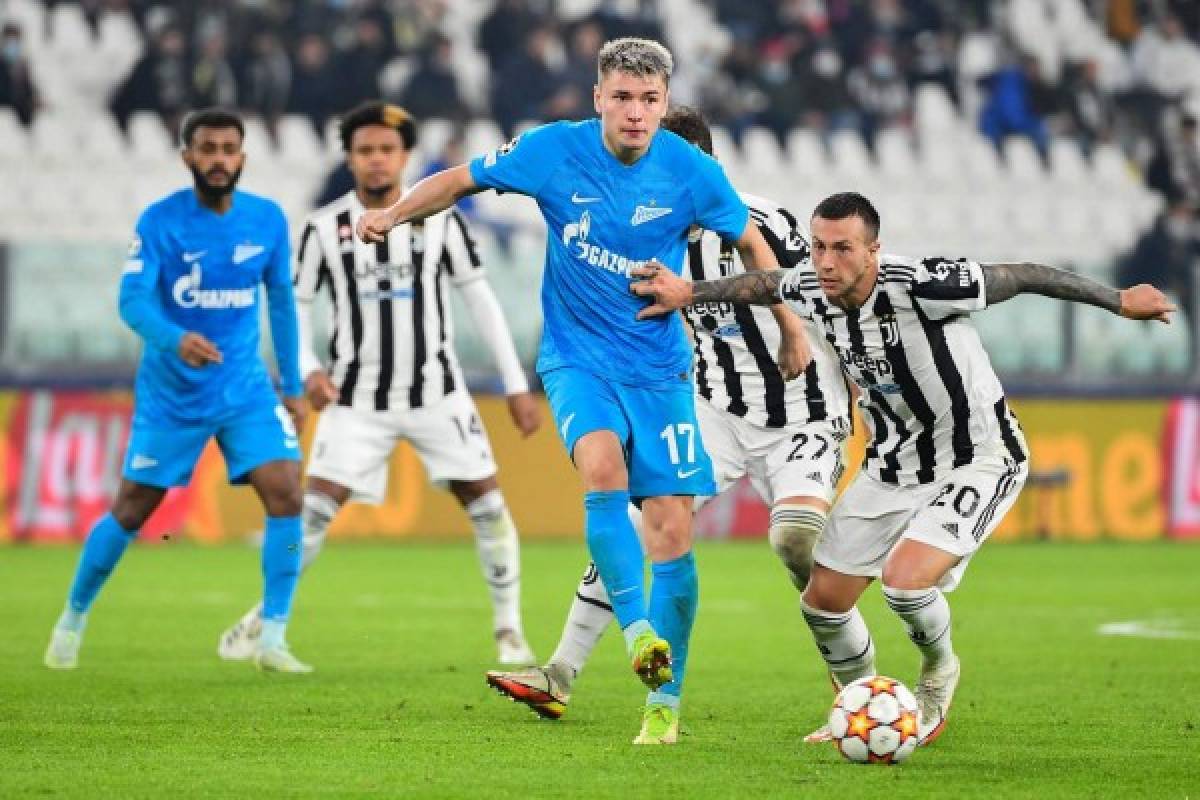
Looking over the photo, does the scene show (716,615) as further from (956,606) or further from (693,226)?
(693,226)

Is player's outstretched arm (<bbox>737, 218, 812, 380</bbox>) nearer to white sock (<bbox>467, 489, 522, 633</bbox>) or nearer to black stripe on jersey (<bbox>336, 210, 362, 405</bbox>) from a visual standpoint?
white sock (<bbox>467, 489, 522, 633</bbox>)

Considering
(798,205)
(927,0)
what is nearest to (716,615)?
(798,205)

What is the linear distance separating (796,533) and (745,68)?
15.4 metres

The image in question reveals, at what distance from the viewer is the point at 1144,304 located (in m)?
6.66

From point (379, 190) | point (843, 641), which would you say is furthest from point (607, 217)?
point (379, 190)

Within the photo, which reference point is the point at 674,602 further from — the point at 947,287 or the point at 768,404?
A: the point at 768,404

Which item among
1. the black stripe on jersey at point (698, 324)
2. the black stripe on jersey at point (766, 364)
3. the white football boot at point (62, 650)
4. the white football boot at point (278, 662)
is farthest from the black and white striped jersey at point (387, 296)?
the black stripe on jersey at point (766, 364)

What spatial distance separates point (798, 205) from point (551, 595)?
29.2ft

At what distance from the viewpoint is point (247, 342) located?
952 cm

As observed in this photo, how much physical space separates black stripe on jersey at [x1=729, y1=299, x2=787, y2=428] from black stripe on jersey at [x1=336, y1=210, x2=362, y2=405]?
7.87ft

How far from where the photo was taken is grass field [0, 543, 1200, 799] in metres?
5.98

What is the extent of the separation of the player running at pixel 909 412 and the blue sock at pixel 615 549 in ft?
1.99

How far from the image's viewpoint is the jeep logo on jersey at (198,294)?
368 inches

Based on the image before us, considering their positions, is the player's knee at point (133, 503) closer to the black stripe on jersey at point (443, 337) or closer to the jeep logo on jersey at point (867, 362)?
the black stripe on jersey at point (443, 337)
